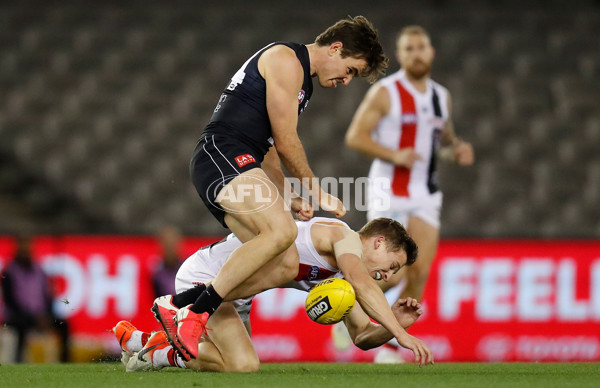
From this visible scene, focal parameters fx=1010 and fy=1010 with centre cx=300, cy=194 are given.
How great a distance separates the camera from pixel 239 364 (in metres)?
5.47

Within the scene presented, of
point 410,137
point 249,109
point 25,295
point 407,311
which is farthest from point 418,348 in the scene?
point 25,295

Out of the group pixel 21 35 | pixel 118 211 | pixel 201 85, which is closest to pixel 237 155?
pixel 118 211

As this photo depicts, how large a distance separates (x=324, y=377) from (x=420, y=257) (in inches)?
93.3

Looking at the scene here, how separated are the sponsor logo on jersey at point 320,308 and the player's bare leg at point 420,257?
225 centimetres

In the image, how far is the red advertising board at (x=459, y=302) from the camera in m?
8.84

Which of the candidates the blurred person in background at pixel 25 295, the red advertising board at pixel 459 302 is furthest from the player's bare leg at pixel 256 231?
the blurred person in background at pixel 25 295

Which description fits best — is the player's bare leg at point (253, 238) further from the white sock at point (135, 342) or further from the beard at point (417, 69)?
the beard at point (417, 69)

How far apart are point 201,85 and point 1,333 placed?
4681 millimetres

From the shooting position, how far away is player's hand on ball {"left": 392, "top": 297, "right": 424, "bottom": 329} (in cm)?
533

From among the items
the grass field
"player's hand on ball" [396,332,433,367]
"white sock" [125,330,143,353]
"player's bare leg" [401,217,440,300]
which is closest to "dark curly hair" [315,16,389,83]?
"player's hand on ball" [396,332,433,367]

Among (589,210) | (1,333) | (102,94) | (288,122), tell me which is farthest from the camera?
(102,94)

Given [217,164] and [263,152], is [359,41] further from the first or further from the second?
[217,164]

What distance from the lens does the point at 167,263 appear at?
903cm

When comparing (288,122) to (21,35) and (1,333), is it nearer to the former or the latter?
(1,333)
